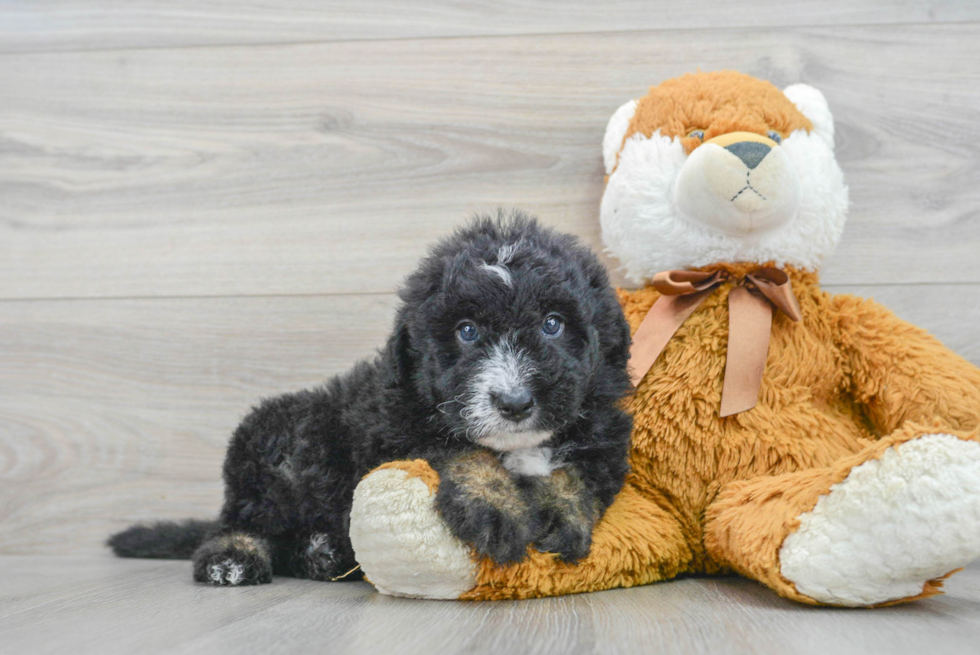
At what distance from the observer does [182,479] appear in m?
1.75

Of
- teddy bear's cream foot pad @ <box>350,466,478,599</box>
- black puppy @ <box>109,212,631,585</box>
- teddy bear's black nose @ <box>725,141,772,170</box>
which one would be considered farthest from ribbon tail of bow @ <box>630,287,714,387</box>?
teddy bear's cream foot pad @ <box>350,466,478,599</box>

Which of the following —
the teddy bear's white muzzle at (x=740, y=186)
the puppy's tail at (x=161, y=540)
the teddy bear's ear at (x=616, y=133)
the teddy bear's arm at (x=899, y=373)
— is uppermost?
the teddy bear's ear at (x=616, y=133)

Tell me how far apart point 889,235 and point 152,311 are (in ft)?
5.51

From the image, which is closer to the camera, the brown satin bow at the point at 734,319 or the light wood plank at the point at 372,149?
the brown satin bow at the point at 734,319

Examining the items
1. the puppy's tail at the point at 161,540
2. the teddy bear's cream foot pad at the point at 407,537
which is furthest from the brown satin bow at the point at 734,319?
the puppy's tail at the point at 161,540

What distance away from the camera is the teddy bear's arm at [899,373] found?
121 cm

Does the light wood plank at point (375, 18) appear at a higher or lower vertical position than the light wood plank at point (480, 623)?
higher

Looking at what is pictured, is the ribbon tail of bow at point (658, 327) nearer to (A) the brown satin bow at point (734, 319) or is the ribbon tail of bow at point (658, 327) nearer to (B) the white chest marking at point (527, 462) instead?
(A) the brown satin bow at point (734, 319)

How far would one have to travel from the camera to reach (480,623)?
3.18 ft

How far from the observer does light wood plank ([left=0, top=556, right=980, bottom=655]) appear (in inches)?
34.3

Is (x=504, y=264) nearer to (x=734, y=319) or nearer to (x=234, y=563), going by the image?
(x=734, y=319)

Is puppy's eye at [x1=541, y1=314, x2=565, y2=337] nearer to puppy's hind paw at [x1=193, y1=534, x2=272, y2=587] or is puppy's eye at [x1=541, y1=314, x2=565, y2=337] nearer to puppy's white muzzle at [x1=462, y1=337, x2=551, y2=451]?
puppy's white muzzle at [x1=462, y1=337, x2=551, y2=451]

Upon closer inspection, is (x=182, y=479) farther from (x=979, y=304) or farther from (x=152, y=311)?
(x=979, y=304)

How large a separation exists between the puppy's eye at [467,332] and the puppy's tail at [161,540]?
30.2 inches
